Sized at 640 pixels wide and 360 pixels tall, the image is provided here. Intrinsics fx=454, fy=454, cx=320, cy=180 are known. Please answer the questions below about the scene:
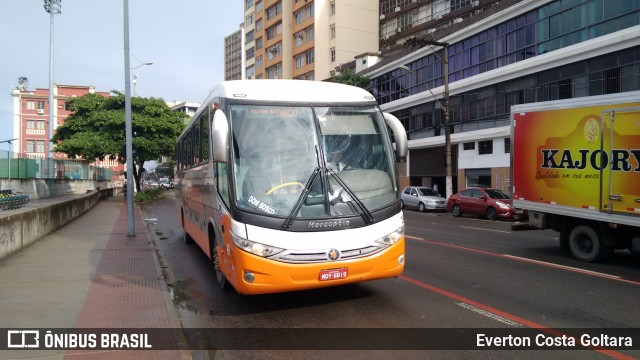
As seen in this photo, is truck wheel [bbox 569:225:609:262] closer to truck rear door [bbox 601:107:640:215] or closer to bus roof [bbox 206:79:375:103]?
truck rear door [bbox 601:107:640:215]

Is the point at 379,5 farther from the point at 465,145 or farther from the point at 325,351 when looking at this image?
the point at 325,351

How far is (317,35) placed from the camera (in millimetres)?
55562

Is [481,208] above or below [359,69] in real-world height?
below

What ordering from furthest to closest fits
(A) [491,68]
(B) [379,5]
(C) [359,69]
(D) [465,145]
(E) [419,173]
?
(B) [379,5], (C) [359,69], (E) [419,173], (D) [465,145], (A) [491,68]

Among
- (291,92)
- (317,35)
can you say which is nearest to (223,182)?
(291,92)

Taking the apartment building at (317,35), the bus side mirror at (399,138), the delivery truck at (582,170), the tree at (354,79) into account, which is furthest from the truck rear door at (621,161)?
the apartment building at (317,35)

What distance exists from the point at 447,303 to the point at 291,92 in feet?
11.9

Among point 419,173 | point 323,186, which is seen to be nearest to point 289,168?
point 323,186

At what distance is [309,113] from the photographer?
6.19 m

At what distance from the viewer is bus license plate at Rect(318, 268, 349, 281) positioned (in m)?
5.44

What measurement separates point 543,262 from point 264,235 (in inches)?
262

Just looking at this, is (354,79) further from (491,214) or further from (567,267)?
(567,267)

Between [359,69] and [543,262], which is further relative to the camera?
[359,69]

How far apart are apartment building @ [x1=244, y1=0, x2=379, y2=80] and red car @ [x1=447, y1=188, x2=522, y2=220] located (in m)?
35.0
